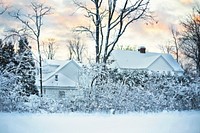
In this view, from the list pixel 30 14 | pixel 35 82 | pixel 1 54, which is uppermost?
pixel 30 14

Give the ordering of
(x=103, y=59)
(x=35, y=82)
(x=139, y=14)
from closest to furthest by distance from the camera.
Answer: (x=35, y=82), (x=103, y=59), (x=139, y=14)

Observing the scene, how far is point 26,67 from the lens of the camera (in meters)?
3.05

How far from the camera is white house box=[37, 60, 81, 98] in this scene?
287 cm

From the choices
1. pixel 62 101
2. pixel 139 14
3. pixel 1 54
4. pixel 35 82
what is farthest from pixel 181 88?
pixel 1 54

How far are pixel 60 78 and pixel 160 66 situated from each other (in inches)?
34.9

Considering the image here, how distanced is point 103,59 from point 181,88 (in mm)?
843

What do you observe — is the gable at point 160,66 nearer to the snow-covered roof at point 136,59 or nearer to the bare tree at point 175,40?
the snow-covered roof at point 136,59

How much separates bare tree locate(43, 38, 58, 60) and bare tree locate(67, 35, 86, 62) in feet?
0.40

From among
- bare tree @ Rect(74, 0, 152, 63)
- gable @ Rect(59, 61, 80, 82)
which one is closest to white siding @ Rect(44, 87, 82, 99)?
gable @ Rect(59, 61, 80, 82)

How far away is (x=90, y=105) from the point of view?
3.41 metres

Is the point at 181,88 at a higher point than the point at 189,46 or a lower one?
lower

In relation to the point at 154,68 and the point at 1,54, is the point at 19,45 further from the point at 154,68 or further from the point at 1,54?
the point at 154,68

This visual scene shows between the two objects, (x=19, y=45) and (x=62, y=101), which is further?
(x=62, y=101)

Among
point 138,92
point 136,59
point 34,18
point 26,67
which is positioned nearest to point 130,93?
point 138,92
